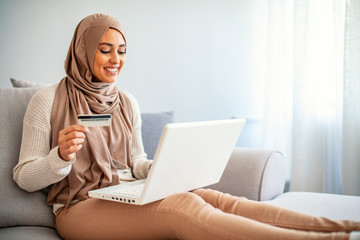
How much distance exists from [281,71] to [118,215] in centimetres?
184

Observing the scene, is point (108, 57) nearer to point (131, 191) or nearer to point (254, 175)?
point (131, 191)

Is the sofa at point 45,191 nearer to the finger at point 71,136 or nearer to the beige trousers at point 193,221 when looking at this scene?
the beige trousers at point 193,221

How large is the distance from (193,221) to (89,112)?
0.67m

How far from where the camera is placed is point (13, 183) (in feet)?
4.76

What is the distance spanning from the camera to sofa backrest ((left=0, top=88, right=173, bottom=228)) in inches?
56.1

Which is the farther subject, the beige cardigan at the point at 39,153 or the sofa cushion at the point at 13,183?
the sofa cushion at the point at 13,183

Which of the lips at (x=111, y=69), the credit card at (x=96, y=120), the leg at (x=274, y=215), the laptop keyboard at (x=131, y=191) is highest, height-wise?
the lips at (x=111, y=69)

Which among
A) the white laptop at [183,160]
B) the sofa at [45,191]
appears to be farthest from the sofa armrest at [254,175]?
the white laptop at [183,160]

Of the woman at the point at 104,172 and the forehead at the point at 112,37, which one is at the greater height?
the forehead at the point at 112,37

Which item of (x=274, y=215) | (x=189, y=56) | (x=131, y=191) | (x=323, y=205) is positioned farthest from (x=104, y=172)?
(x=189, y=56)

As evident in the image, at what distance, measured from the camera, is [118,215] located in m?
1.22

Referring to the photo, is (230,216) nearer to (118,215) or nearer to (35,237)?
(118,215)

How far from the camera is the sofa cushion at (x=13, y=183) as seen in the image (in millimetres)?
1424

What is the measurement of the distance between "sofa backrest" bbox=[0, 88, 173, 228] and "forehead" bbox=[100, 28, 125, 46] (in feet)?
1.21
